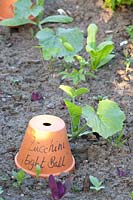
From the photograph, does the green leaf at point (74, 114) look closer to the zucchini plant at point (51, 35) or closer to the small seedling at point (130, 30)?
the zucchini plant at point (51, 35)

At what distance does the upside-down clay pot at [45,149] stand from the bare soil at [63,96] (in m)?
0.06

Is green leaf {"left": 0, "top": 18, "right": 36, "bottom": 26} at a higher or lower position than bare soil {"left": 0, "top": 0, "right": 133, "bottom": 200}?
higher

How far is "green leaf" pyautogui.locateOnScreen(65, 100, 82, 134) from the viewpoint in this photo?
9.57ft

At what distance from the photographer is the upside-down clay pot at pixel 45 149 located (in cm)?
273

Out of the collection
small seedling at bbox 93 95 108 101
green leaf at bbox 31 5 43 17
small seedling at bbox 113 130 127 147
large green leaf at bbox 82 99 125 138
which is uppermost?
green leaf at bbox 31 5 43 17

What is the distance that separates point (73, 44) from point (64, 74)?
183 mm

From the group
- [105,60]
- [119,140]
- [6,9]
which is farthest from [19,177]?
[6,9]

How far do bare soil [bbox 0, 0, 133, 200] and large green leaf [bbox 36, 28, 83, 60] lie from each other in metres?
0.17

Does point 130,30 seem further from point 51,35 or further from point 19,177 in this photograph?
point 19,177

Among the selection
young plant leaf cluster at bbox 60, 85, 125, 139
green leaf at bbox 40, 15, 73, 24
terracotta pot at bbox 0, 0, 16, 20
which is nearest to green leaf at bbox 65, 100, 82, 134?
young plant leaf cluster at bbox 60, 85, 125, 139

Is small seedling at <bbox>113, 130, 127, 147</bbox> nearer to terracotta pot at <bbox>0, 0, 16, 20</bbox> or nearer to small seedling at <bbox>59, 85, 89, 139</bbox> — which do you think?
small seedling at <bbox>59, 85, 89, 139</bbox>

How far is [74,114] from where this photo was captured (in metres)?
2.97

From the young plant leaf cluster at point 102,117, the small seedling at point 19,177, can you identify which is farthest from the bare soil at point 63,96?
the young plant leaf cluster at point 102,117

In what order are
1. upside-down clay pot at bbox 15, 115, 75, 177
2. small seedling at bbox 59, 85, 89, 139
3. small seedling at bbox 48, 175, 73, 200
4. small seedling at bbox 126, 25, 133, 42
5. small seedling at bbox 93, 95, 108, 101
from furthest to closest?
1. small seedling at bbox 126, 25, 133, 42
2. small seedling at bbox 93, 95, 108, 101
3. small seedling at bbox 59, 85, 89, 139
4. upside-down clay pot at bbox 15, 115, 75, 177
5. small seedling at bbox 48, 175, 73, 200
